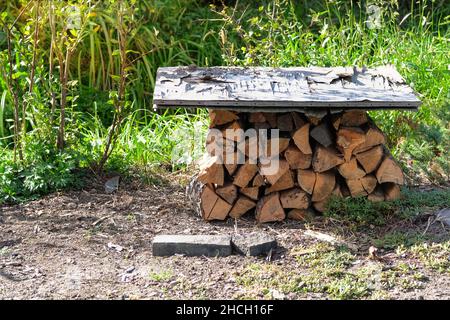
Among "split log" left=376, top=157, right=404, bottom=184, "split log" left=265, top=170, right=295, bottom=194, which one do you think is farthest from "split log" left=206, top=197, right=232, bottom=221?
"split log" left=376, top=157, right=404, bottom=184

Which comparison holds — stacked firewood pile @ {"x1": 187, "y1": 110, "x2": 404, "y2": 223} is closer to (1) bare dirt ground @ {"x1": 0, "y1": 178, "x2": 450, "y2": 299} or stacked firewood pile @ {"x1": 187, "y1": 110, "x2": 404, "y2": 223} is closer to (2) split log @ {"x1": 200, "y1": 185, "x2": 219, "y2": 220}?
(2) split log @ {"x1": 200, "y1": 185, "x2": 219, "y2": 220}

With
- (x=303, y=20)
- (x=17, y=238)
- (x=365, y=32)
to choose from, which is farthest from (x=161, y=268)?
(x=303, y=20)

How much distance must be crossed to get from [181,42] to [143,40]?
492mm

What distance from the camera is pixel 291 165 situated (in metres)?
5.06

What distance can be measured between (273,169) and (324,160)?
0.98 ft

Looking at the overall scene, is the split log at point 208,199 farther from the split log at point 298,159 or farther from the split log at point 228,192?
the split log at point 298,159

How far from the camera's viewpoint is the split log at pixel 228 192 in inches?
202

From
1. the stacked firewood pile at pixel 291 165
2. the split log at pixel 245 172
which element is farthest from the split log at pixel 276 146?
the split log at pixel 245 172

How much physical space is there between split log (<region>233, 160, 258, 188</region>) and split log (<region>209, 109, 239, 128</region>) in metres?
0.27

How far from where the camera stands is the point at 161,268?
448cm

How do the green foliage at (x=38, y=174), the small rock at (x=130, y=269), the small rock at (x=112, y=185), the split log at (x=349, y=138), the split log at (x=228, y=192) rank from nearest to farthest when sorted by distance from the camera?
the small rock at (x=130, y=269) < the split log at (x=349, y=138) < the split log at (x=228, y=192) < the green foliage at (x=38, y=174) < the small rock at (x=112, y=185)

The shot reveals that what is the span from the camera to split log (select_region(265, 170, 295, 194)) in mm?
5062

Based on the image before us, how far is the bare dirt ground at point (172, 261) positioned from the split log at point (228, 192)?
15 cm

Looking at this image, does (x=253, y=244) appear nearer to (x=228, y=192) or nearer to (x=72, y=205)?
(x=228, y=192)
